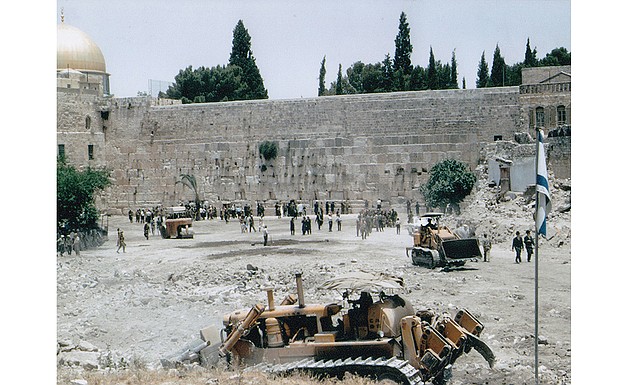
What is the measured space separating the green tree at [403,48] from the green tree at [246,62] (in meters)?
2.19

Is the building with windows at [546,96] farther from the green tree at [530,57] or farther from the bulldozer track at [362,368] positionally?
the bulldozer track at [362,368]

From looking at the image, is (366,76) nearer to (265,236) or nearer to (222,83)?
(222,83)

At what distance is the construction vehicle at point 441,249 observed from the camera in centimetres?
1250

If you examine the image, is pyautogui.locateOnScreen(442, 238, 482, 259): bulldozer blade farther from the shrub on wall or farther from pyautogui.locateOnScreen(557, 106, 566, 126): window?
the shrub on wall

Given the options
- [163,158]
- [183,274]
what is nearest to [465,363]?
[183,274]

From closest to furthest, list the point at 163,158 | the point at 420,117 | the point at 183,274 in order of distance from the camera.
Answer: the point at 183,274
the point at 420,117
the point at 163,158

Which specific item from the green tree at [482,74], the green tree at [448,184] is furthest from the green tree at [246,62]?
the green tree at [448,184]

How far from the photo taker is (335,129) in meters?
23.5

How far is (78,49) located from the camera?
53.1 feet
